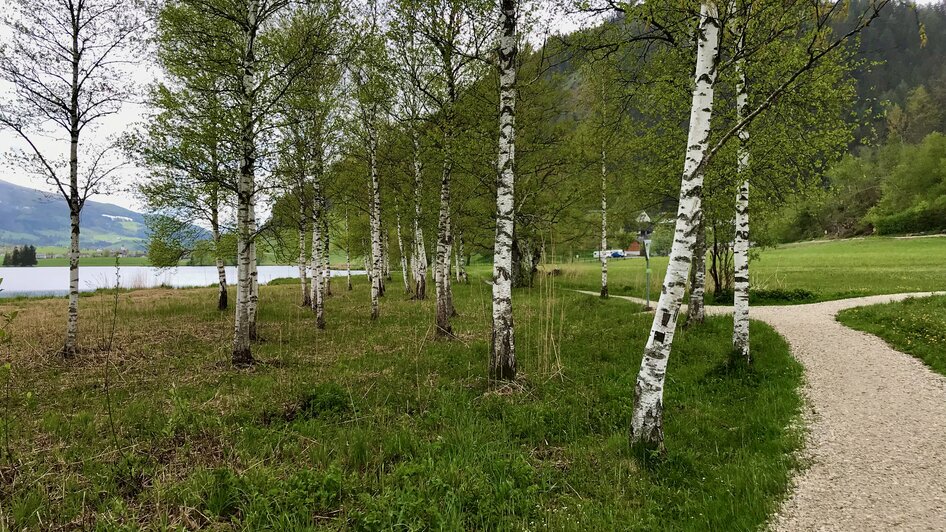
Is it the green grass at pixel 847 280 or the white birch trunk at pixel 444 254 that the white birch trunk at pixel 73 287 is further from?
→ the green grass at pixel 847 280

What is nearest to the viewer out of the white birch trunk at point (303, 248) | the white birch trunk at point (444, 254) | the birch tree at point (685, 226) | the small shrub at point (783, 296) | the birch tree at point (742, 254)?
the birch tree at point (685, 226)

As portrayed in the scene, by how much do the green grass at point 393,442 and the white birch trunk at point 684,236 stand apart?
694mm

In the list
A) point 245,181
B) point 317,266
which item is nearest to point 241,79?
point 245,181

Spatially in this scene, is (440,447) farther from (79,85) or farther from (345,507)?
(79,85)

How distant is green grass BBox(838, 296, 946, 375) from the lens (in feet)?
32.7

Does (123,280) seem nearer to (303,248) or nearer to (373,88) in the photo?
(303,248)

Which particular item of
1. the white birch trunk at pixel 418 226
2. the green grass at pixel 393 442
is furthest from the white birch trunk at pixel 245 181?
the white birch trunk at pixel 418 226

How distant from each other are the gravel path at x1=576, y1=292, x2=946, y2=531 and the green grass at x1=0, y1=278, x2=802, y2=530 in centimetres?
37

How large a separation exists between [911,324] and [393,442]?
15.4m

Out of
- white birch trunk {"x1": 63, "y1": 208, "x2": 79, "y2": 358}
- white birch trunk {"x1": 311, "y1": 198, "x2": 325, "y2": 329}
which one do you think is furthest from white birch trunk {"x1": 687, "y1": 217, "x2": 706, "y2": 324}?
white birch trunk {"x1": 63, "y1": 208, "x2": 79, "y2": 358}

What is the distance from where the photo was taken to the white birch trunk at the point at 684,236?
580cm

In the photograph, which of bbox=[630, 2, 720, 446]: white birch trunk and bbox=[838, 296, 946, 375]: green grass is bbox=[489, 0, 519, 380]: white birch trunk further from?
bbox=[838, 296, 946, 375]: green grass

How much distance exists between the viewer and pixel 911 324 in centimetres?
1185

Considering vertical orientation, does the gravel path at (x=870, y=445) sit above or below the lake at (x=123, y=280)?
below
